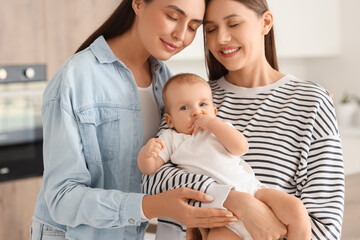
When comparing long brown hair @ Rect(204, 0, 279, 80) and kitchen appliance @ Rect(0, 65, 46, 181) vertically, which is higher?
long brown hair @ Rect(204, 0, 279, 80)

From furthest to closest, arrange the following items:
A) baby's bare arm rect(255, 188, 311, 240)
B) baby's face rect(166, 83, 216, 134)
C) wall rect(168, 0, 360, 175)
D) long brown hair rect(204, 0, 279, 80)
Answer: wall rect(168, 0, 360, 175), long brown hair rect(204, 0, 279, 80), baby's face rect(166, 83, 216, 134), baby's bare arm rect(255, 188, 311, 240)

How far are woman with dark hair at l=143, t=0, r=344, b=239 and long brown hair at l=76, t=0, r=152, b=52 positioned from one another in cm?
24

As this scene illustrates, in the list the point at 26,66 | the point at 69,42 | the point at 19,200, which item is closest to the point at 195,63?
the point at 69,42

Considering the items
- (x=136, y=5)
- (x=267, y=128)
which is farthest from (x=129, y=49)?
(x=267, y=128)

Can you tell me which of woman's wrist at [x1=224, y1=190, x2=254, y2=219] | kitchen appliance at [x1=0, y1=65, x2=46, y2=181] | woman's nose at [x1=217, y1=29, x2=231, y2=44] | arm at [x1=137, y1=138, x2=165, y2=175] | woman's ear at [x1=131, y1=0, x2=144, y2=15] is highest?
woman's ear at [x1=131, y1=0, x2=144, y2=15]

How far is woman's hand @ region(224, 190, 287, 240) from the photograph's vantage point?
1.23 meters

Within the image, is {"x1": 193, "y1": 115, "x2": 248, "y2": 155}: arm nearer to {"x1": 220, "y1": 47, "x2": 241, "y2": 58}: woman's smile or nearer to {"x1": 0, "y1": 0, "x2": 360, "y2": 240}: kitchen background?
{"x1": 220, "y1": 47, "x2": 241, "y2": 58}: woman's smile

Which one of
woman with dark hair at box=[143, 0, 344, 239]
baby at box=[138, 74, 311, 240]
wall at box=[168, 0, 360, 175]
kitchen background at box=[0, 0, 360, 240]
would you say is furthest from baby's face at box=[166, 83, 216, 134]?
wall at box=[168, 0, 360, 175]

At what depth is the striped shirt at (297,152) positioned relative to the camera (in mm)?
1324

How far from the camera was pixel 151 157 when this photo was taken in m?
1.37

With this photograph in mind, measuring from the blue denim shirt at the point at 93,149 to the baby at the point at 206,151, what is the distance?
11 cm

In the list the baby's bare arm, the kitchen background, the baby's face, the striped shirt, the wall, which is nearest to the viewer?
the baby's bare arm

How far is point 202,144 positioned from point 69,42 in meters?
1.77

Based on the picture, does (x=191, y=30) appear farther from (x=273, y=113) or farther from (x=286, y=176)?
(x=286, y=176)
